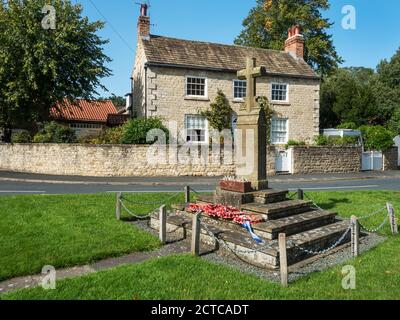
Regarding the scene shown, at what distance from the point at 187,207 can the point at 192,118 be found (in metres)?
16.8

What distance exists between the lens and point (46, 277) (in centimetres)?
575

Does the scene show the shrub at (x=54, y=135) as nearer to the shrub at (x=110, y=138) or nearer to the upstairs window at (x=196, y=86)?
the shrub at (x=110, y=138)

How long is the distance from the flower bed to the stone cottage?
16.1m

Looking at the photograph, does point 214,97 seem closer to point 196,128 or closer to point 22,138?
point 196,128

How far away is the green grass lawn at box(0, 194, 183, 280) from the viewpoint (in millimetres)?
6559

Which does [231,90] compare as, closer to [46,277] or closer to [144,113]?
[144,113]

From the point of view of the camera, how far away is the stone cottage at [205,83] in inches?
971

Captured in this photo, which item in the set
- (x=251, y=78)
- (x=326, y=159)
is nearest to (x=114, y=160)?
(x=251, y=78)

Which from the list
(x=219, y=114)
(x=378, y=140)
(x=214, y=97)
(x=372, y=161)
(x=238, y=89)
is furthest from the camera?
(x=378, y=140)

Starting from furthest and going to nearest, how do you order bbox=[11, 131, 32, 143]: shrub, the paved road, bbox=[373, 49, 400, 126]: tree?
bbox=[373, 49, 400, 126]: tree
bbox=[11, 131, 32, 143]: shrub
the paved road

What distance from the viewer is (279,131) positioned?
1093 inches

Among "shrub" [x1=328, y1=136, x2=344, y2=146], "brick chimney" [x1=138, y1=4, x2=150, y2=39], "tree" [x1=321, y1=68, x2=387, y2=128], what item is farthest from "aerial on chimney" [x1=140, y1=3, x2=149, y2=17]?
"tree" [x1=321, y1=68, x2=387, y2=128]

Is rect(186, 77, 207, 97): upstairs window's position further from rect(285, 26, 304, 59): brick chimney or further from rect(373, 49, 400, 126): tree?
rect(373, 49, 400, 126): tree

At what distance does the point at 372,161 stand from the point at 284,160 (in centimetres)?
803
